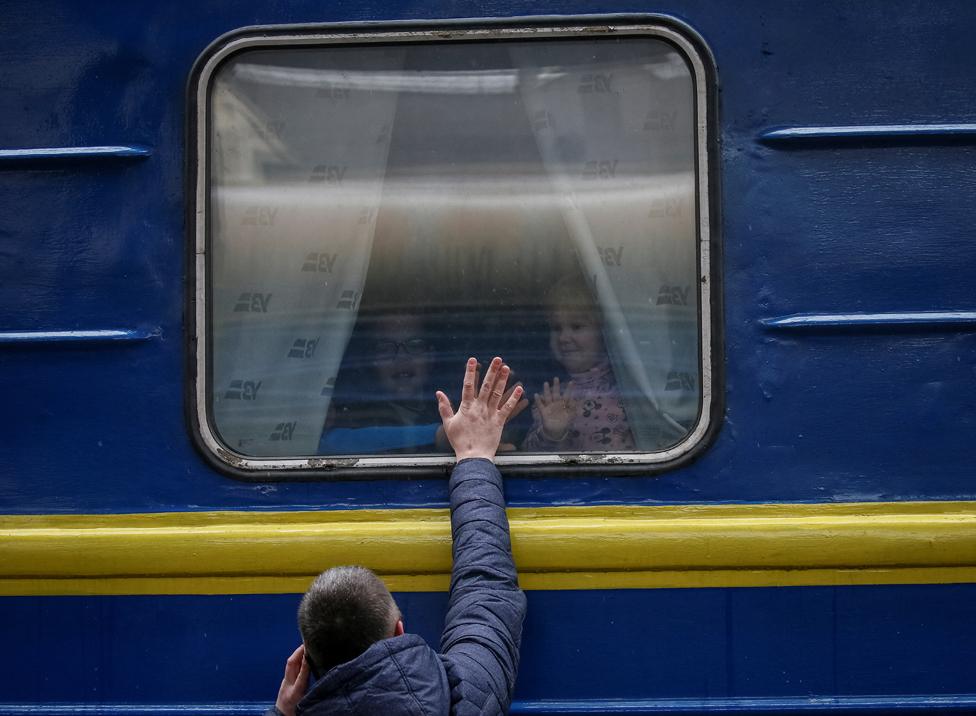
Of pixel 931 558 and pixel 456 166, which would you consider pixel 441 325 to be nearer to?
pixel 456 166

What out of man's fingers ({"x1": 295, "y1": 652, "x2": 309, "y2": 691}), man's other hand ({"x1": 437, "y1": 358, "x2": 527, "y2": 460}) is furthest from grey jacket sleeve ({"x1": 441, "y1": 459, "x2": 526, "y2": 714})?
man's fingers ({"x1": 295, "y1": 652, "x2": 309, "y2": 691})

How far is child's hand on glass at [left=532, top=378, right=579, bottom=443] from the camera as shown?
2.05m

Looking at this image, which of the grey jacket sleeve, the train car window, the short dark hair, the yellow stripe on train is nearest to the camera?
the short dark hair

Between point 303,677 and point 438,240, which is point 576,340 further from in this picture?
point 303,677

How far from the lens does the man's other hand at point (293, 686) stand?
176 centimetres

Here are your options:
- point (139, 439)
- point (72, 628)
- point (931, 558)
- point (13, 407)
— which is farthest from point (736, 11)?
point (72, 628)

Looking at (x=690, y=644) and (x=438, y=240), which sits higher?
(x=438, y=240)

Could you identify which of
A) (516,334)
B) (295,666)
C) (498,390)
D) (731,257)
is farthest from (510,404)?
(295,666)

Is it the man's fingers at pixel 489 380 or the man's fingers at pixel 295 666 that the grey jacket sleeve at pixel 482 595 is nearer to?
the man's fingers at pixel 489 380

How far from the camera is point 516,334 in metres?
2.06

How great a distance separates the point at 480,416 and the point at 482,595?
36cm

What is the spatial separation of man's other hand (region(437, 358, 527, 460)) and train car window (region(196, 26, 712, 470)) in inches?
2.9

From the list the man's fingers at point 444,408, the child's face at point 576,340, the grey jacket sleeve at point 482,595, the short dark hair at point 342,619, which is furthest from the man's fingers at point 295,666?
the child's face at point 576,340

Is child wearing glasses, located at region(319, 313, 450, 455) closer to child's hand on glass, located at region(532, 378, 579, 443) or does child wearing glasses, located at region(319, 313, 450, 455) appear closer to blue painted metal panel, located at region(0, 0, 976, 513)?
blue painted metal panel, located at region(0, 0, 976, 513)
